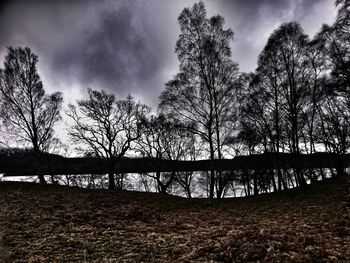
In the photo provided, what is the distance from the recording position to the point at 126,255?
7426 mm

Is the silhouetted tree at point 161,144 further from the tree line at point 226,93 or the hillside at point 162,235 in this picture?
the hillside at point 162,235

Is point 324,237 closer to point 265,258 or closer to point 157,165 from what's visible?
point 265,258

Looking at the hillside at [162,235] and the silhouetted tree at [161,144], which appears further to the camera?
the silhouetted tree at [161,144]

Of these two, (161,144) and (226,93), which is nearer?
(226,93)

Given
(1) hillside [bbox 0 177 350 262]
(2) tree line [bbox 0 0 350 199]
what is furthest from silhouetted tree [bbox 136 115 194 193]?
(1) hillside [bbox 0 177 350 262]

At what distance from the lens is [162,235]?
9633 millimetres

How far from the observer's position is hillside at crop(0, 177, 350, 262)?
22.5 feet

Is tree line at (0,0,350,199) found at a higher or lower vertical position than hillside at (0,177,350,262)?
higher

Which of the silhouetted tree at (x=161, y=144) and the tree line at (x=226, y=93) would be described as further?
the silhouetted tree at (x=161, y=144)

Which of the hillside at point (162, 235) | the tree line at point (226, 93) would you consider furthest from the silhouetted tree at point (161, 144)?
the hillside at point (162, 235)

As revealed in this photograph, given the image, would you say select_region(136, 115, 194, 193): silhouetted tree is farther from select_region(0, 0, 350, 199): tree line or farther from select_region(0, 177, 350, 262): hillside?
select_region(0, 177, 350, 262): hillside

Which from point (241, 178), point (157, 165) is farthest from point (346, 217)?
point (241, 178)

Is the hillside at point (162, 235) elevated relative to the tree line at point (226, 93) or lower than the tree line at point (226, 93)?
lower

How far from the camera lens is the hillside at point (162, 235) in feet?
22.5
